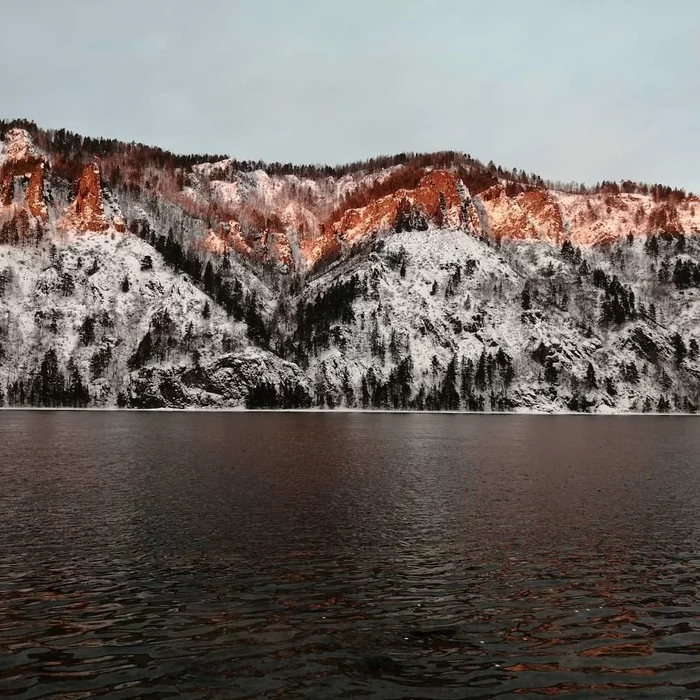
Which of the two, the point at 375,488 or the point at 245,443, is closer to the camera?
the point at 375,488

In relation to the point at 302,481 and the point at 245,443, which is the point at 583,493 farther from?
the point at 245,443

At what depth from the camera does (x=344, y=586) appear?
22953mm

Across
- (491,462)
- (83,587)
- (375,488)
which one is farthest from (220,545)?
(491,462)

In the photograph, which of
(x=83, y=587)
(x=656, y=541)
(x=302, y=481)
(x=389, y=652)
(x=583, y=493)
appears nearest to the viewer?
(x=389, y=652)

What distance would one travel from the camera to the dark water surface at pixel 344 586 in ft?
50.8

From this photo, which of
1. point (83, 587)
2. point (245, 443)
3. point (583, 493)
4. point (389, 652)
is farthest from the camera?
point (245, 443)

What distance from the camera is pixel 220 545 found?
28516 millimetres

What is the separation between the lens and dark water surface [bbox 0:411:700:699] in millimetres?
15492

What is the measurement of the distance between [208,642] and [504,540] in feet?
57.2

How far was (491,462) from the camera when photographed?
212 ft

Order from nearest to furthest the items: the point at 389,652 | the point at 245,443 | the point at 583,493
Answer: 1. the point at 389,652
2. the point at 583,493
3. the point at 245,443

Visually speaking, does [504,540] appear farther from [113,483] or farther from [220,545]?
[113,483]

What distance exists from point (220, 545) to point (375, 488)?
19.7 metres

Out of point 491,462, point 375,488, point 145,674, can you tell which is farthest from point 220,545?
point 491,462
